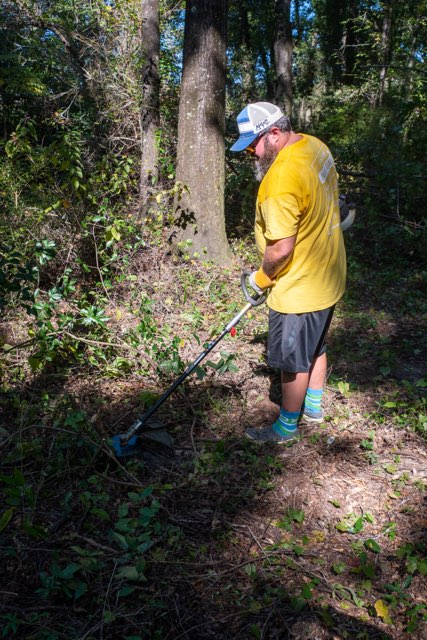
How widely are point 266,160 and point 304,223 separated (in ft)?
1.58

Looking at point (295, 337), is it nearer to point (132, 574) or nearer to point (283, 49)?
point (132, 574)

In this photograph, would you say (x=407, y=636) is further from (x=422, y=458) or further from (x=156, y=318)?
(x=156, y=318)

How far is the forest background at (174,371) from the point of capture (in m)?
2.03

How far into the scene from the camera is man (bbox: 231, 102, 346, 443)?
2512mm

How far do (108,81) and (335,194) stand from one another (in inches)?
196

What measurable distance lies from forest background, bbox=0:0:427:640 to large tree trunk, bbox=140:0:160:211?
1.4 inches

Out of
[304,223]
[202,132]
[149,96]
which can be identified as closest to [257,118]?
[304,223]

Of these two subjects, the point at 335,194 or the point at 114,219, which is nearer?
the point at 335,194

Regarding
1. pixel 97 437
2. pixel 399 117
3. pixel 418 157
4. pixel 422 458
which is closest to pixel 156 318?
pixel 97 437

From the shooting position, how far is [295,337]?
9.16ft

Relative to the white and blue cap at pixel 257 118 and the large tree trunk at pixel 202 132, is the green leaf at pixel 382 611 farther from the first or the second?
the large tree trunk at pixel 202 132

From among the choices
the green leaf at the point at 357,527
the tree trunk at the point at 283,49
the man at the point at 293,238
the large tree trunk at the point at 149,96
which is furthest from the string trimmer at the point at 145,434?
the tree trunk at the point at 283,49

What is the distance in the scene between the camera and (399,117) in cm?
805

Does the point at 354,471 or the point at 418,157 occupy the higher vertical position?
the point at 418,157
